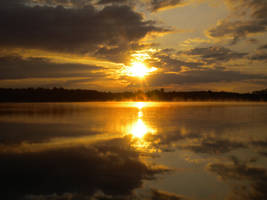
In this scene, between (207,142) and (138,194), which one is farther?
(207,142)

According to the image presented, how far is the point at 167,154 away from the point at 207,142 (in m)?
2.93

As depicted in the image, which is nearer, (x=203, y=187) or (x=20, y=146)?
(x=203, y=187)

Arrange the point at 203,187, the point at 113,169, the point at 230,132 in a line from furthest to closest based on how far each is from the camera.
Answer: the point at 230,132, the point at 113,169, the point at 203,187

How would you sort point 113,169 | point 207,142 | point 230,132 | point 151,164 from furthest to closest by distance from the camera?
point 230,132 < point 207,142 < point 151,164 < point 113,169

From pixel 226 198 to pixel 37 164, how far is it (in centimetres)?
532

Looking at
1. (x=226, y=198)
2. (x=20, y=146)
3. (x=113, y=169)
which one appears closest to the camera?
(x=226, y=198)

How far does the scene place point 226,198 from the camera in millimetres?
5332

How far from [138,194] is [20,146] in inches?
252

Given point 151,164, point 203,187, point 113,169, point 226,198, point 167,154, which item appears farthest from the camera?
point 167,154

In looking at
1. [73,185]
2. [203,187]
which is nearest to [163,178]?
[203,187]

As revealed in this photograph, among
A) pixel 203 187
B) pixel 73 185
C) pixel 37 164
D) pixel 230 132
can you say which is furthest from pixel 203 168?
pixel 230 132

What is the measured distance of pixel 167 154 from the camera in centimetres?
884

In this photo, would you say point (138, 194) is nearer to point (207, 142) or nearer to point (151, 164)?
point (151, 164)

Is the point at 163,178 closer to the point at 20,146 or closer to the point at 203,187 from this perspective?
the point at 203,187
